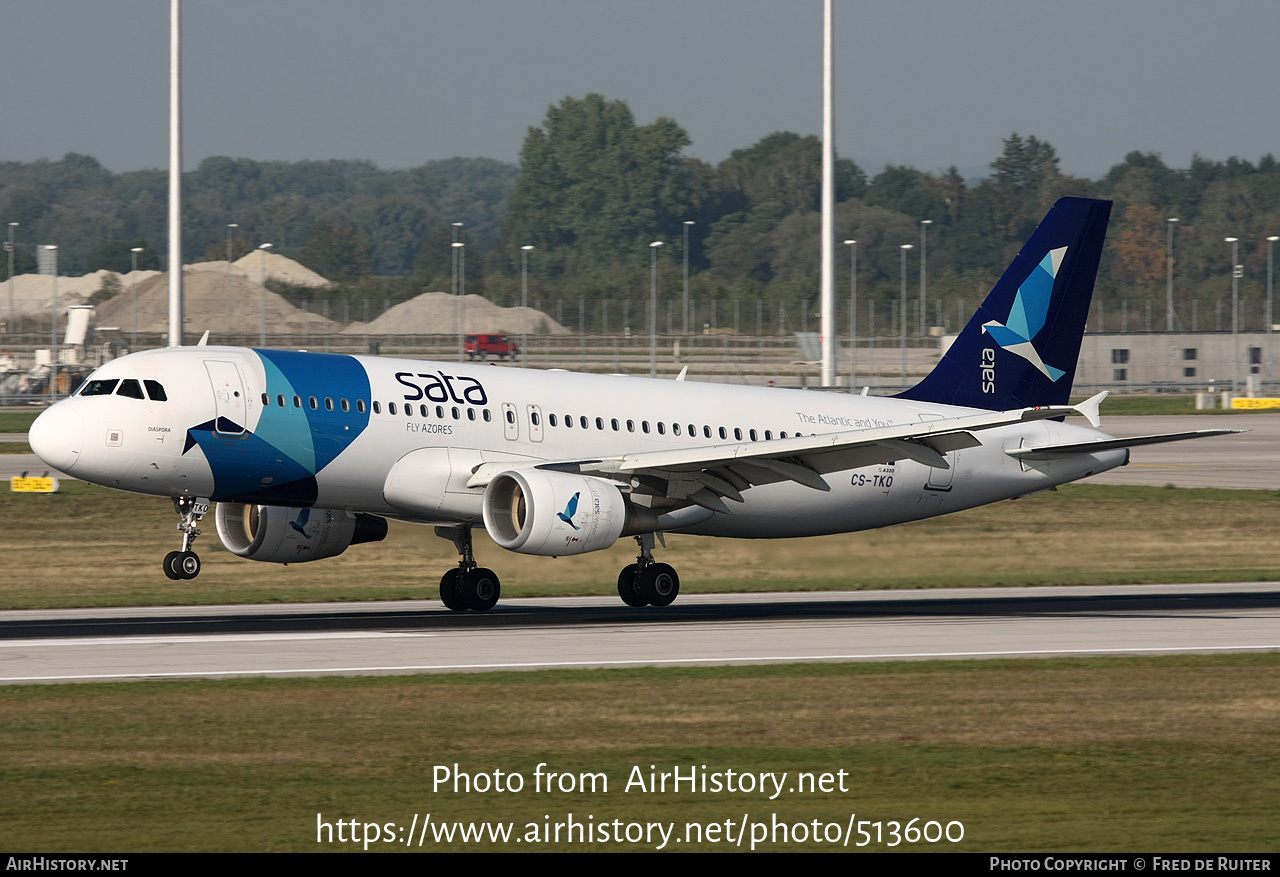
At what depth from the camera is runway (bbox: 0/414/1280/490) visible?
62875 mm

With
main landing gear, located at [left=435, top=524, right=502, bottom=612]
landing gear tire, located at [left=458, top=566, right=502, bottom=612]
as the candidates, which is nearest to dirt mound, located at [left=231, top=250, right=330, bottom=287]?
main landing gear, located at [left=435, top=524, right=502, bottom=612]

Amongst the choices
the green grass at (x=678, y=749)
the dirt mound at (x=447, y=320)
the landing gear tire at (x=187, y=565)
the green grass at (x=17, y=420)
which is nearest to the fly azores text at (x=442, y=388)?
the landing gear tire at (x=187, y=565)

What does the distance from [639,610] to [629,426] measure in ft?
12.0

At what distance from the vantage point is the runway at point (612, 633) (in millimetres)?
26406

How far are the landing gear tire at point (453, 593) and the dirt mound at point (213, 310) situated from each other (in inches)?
3856

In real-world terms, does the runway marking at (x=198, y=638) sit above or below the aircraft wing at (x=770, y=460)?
below

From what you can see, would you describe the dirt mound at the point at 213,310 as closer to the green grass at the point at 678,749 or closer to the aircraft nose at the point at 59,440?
the aircraft nose at the point at 59,440

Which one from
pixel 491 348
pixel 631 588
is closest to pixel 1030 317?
pixel 631 588

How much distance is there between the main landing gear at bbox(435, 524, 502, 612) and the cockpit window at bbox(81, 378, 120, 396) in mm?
7033

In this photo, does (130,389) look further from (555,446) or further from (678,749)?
(678,749)

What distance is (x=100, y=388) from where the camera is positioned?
103ft

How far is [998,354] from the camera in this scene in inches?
1578

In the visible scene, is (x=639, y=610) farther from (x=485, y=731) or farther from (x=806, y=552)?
(x=485, y=731)
